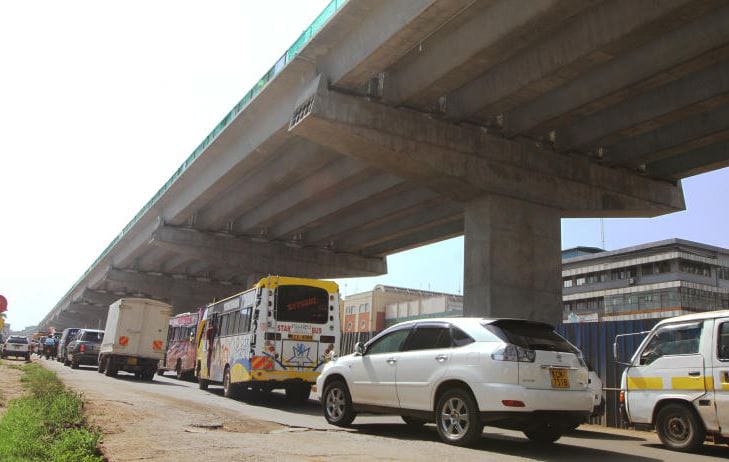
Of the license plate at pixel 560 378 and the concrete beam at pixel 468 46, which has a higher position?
the concrete beam at pixel 468 46

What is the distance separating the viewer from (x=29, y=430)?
7105 mm

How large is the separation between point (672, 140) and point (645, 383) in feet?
35.7

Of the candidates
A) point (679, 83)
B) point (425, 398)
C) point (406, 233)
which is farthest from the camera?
point (406, 233)

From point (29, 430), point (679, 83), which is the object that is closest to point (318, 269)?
point (679, 83)

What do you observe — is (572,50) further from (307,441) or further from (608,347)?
(307,441)

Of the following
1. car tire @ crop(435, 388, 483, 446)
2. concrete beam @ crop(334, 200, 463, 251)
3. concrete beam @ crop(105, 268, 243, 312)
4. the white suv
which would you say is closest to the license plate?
the white suv

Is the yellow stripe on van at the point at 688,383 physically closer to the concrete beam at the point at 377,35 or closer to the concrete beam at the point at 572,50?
the concrete beam at the point at 572,50

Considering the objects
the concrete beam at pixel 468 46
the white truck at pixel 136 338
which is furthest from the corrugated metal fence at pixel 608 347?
the white truck at pixel 136 338

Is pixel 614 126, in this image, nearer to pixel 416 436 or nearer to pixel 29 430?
pixel 416 436

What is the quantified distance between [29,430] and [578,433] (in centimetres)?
925

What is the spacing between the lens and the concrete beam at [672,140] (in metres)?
17.2

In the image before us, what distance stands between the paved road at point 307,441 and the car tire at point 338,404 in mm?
214

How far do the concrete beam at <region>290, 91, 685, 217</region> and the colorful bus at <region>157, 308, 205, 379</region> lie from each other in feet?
33.3

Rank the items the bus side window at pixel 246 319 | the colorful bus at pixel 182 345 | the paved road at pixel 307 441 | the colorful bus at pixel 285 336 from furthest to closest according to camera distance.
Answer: the colorful bus at pixel 182 345
the bus side window at pixel 246 319
the colorful bus at pixel 285 336
the paved road at pixel 307 441
